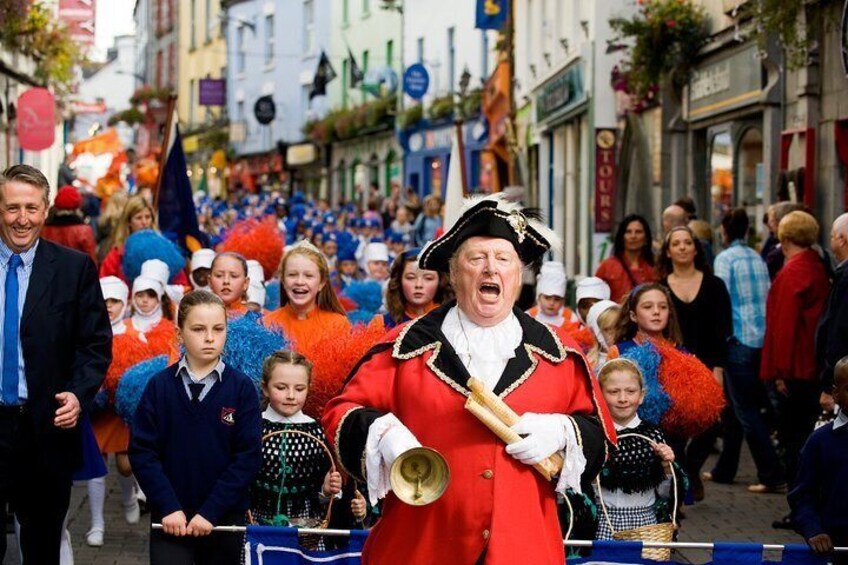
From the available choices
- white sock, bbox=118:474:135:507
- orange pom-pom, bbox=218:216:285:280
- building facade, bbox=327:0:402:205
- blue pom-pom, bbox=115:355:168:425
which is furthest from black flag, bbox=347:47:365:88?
blue pom-pom, bbox=115:355:168:425

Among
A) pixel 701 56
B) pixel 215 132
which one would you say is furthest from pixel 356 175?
pixel 701 56

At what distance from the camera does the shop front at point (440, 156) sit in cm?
3734

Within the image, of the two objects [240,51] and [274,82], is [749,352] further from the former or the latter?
[240,51]

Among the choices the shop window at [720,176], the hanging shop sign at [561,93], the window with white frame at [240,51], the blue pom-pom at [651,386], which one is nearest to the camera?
the blue pom-pom at [651,386]

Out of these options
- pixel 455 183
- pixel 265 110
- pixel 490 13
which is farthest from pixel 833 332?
pixel 265 110

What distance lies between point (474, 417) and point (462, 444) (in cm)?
9

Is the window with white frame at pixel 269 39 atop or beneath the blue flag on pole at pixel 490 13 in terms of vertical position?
atop

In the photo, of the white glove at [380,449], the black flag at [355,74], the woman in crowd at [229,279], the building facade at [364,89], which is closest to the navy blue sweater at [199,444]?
the white glove at [380,449]

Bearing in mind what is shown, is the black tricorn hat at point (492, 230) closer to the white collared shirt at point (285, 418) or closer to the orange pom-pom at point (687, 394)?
the white collared shirt at point (285, 418)

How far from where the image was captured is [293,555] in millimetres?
6691

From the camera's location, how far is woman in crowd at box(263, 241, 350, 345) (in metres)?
8.94

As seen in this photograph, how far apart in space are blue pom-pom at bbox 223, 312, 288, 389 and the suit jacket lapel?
1229mm

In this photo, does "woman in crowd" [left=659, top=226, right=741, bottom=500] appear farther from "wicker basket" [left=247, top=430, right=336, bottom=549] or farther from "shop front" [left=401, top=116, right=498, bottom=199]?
"shop front" [left=401, top=116, right=498, bottom=199]

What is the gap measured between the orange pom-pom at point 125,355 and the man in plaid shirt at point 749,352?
450cm
